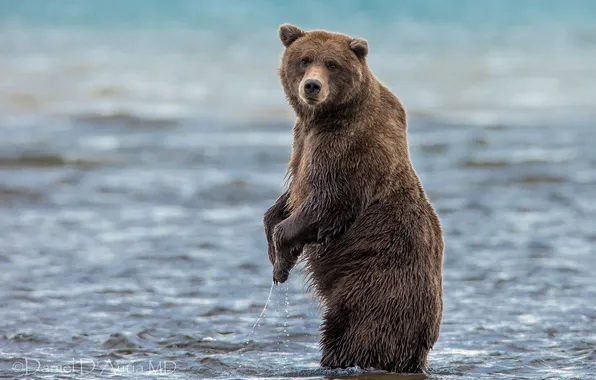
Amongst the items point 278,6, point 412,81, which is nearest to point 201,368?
point 412,81

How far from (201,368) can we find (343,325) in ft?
3.27

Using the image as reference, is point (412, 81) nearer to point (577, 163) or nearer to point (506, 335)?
point (577, 163)

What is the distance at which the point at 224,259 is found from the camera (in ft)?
31.0

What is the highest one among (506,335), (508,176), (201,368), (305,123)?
(508,176)

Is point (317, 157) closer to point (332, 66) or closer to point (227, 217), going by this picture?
point (332, 66)

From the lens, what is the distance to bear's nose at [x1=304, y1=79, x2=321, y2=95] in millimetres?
5617

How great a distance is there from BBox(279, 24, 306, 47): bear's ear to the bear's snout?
1.77 feet

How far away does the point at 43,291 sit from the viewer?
8234 millimetres

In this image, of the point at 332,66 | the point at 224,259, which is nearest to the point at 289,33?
the point at 332,66

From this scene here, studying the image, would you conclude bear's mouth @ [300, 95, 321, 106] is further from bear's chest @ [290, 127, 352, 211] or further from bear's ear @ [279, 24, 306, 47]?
bear's ear @ [279, 24, 306, 47]

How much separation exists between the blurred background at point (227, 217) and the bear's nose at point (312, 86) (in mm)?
1555

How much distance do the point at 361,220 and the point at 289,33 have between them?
3.73 feet

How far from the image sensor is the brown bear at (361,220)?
5793 mm

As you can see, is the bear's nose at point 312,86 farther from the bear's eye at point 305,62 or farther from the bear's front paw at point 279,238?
the bear's front paw at point 279,238
